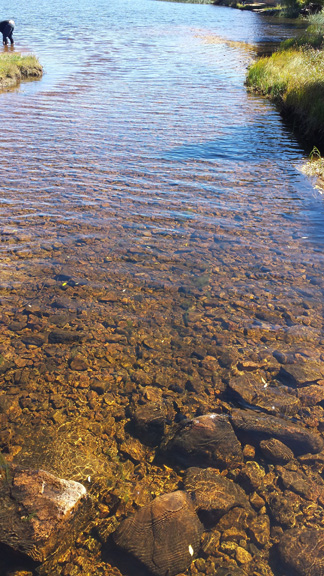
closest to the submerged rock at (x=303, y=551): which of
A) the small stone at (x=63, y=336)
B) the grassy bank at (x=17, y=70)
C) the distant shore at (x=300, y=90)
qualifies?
the small stone at (x=63, y=336)

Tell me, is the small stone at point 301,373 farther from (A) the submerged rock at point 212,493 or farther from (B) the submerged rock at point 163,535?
(B) the submerged rock at point 163,535

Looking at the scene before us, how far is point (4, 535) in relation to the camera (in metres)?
3.61

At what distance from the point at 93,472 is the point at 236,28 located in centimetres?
5518

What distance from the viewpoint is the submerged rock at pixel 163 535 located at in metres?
3.79

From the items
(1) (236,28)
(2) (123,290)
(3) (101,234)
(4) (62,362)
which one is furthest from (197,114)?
(1) (236,28)

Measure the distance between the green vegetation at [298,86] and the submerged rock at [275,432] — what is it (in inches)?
467

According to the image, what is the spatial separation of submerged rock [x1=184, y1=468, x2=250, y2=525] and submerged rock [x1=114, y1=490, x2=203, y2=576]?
137 mm

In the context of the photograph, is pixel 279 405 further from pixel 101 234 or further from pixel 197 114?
pixel 197 114

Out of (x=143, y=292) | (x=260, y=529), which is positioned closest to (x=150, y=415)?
(x=260, y=529)

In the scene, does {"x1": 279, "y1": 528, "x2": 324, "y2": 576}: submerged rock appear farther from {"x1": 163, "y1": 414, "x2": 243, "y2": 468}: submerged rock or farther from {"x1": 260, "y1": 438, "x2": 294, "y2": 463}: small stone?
{"x1": 163, "y1": 414, "x2": 243, "y2": 468}: submerged rock

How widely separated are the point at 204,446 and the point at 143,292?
3009 mm

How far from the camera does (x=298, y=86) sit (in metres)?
17.5

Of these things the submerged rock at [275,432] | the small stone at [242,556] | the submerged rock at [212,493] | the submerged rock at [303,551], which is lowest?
the small stone at [242,556]

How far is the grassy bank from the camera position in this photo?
70.5 feet
